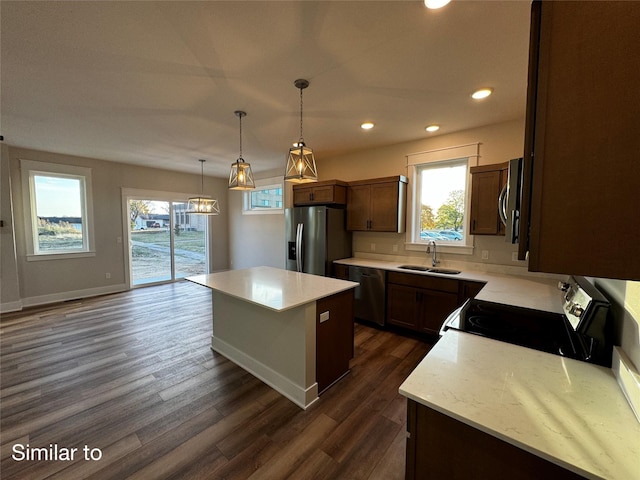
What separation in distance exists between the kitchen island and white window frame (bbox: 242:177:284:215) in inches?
125

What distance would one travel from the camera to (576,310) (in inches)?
56.8

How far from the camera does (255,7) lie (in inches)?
58.2

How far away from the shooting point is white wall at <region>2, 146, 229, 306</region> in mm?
4328

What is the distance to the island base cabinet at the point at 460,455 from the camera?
2.61 feet

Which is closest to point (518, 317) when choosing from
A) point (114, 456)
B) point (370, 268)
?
point (370, 268)

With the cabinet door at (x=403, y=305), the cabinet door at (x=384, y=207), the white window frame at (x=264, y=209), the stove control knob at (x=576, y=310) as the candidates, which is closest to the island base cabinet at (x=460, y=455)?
the stove control knob at (x=576, y=310)

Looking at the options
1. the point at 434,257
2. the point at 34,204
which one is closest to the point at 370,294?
the point at 434,257

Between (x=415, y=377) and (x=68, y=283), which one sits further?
(x=68, y=283)

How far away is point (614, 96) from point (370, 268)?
311 cm

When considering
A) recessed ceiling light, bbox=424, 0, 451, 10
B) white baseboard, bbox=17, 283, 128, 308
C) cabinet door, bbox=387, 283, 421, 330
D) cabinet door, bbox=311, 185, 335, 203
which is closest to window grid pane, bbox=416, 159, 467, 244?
cabinet door, bbox=387, 283, 421, 330

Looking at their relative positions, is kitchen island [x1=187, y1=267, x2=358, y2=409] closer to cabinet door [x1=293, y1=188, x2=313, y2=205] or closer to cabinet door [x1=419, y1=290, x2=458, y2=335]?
cabinet door [x1=419, y1=290, x2=458, y2=335]

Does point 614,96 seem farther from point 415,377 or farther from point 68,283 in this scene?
point 68,283

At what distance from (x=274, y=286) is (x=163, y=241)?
4983mm

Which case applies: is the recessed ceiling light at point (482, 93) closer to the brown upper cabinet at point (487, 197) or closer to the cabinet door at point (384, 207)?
the brown upper cabinet at point (487, 197)
